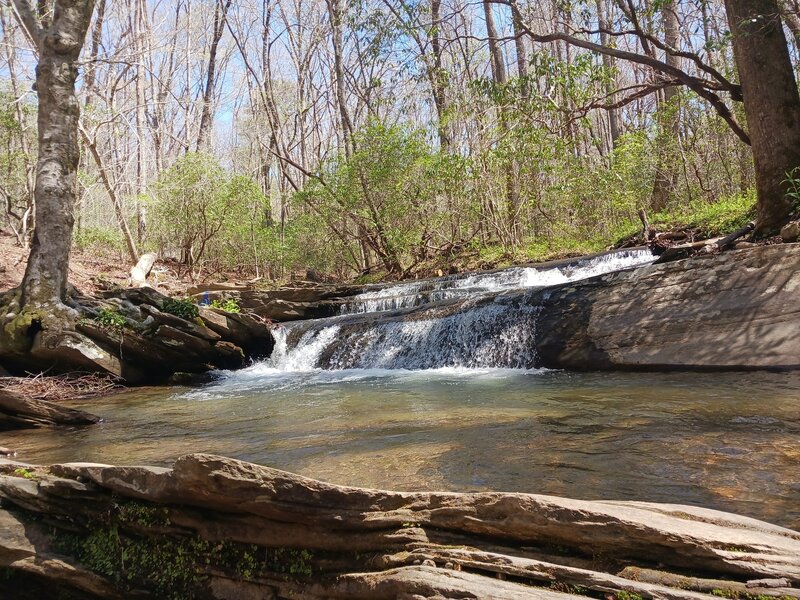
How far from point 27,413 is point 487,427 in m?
4.29

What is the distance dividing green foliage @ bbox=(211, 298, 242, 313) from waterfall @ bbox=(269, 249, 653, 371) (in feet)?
3.73

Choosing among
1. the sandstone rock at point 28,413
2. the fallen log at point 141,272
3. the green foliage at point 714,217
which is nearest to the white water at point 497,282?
the green foliage at point 714,217

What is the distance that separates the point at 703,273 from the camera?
6.71 meters

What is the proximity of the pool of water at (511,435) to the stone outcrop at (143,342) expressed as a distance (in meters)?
1.28

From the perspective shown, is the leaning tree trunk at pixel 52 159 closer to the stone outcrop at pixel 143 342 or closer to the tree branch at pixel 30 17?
the tree branch at pixel 30 17

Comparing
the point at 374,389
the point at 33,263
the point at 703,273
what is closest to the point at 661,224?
the point at 703,273

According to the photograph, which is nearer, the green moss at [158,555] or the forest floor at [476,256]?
the green moss at [158,555]

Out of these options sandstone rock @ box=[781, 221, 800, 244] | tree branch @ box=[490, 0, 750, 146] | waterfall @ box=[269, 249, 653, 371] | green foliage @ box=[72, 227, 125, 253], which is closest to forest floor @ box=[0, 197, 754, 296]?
green foliage @ box=[72, 227, 125, 253]

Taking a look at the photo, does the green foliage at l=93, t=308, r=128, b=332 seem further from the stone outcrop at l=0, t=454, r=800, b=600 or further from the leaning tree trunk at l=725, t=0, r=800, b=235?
the leaning tree trunk at l=725, t=0, r=800, b=235

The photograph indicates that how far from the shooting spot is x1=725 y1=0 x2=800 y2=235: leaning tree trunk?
7023mm

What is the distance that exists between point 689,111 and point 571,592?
1633cm

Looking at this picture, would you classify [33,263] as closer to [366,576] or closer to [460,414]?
[460,414]

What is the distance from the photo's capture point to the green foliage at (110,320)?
28.5ft

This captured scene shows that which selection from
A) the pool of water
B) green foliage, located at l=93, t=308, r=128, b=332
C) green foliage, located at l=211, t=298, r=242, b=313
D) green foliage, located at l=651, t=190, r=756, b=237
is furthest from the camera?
green foliage, located at l=211, t=298, r=242, b=313
